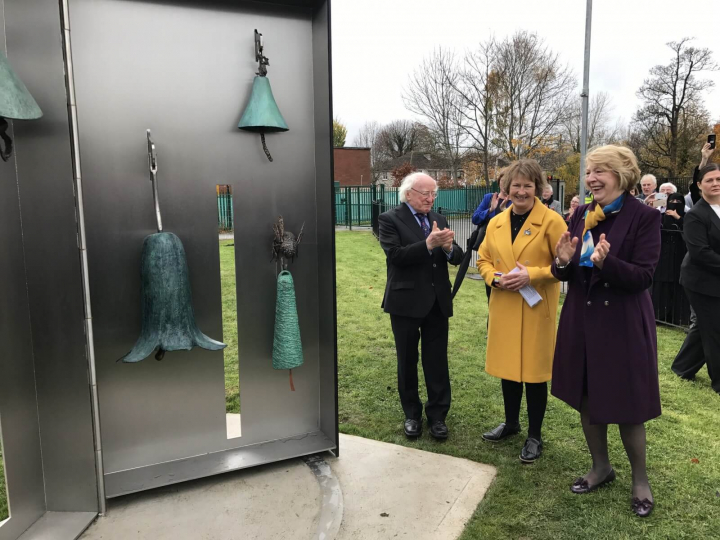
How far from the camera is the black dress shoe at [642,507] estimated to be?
2.78 metres

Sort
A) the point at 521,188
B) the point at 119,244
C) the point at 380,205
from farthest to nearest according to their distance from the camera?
the point at 380,205
the point at 521,188
the point at 119,244

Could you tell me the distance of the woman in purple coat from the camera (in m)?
2.65

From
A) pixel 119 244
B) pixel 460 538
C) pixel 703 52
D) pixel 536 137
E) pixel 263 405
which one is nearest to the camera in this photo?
pixel 460 538

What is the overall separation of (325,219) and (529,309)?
4.66 ft

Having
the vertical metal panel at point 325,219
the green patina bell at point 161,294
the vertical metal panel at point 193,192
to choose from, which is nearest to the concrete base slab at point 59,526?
the vertical metal panel at point 193,192

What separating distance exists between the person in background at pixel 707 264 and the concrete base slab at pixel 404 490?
249 cm

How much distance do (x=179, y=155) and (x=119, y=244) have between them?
2.02ft

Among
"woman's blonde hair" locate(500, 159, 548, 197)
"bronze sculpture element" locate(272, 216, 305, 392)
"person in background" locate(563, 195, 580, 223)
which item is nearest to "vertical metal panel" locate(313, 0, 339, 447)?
"bronze sculpture element" locate(272, 216, 305, 392)

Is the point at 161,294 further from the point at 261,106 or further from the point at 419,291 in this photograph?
the point at 419,291

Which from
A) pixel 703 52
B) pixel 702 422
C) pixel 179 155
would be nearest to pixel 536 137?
pixel 703 52

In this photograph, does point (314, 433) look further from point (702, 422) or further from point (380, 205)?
point (380, 205)

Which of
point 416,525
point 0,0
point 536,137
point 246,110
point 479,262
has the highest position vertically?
point 536,137

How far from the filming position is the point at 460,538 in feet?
8.70

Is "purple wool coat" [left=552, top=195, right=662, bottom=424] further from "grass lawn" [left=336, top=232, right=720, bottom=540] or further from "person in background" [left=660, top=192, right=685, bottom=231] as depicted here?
"person in background" [left=660, top=192, right=685, bottom=231]
